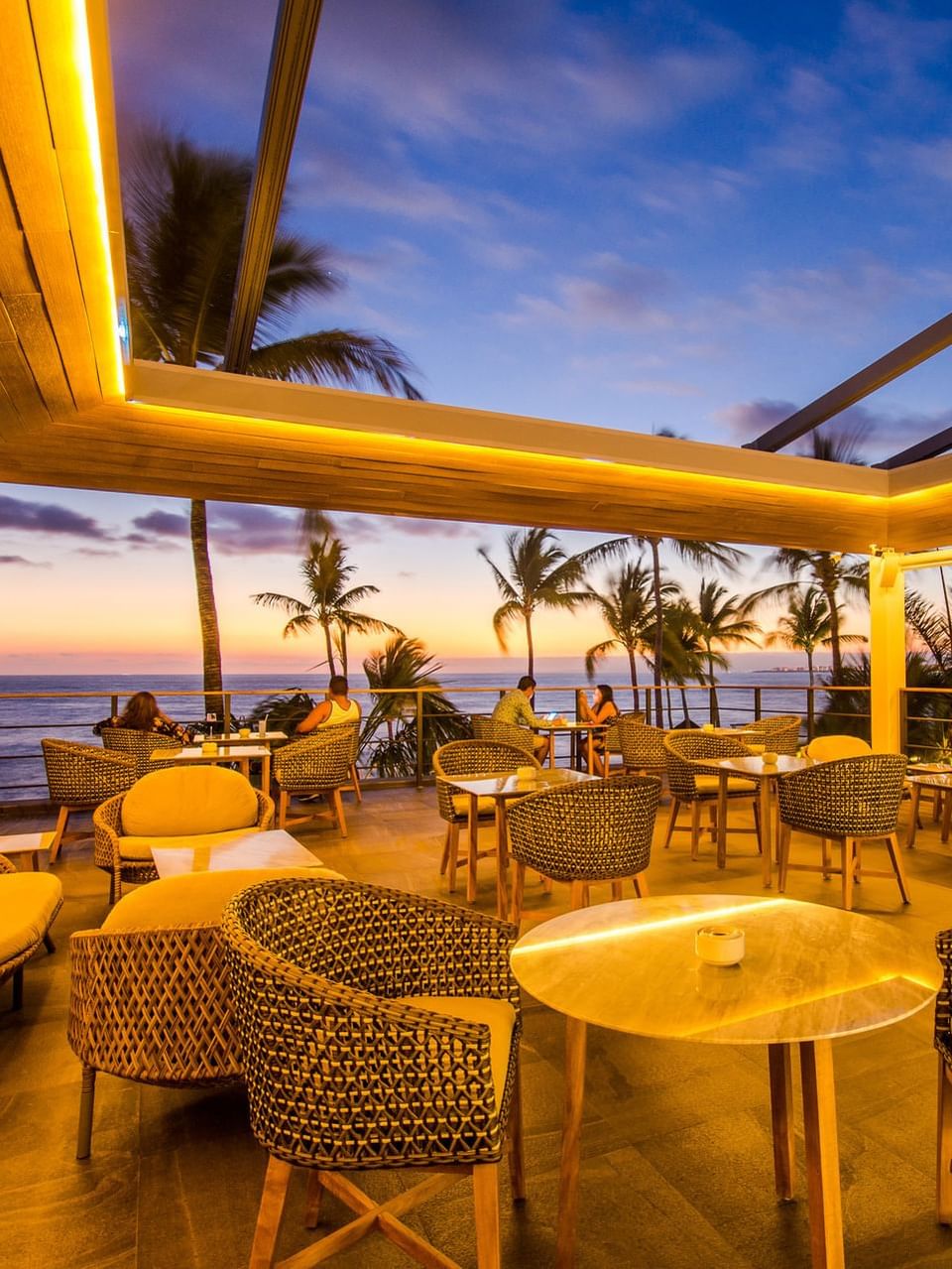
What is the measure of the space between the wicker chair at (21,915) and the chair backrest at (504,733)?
3.25 metres

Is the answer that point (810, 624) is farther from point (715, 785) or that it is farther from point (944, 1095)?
point (944, 1095)

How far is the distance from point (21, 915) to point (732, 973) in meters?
2.36

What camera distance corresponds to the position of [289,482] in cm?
530


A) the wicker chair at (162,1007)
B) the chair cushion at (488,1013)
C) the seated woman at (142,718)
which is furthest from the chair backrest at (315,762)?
the chair cushion at (488,1013)

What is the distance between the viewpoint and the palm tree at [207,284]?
576 centimetres

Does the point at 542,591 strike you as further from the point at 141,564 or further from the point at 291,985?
the point at 291,985

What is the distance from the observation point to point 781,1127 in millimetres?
1902

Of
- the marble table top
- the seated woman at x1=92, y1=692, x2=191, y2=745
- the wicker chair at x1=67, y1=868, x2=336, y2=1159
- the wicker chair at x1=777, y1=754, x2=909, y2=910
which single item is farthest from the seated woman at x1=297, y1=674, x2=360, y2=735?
the marble table top

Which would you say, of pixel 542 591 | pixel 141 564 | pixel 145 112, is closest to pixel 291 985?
pixel 145 112

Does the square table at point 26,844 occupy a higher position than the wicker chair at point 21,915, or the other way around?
the square table at point 26,844

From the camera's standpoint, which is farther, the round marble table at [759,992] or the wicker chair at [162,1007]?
the wicker chair at [162,1007]

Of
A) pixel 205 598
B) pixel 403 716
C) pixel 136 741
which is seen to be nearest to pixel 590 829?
pixel 136 741

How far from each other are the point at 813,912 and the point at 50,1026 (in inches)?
102

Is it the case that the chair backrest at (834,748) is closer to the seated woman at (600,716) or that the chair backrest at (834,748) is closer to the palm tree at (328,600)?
the seated woman at (600,716)
